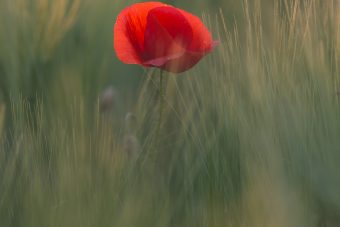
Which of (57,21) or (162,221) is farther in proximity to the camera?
(57,21)

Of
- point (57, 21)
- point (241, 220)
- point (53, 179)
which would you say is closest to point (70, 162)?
point (53, 179)

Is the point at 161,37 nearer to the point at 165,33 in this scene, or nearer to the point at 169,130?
the point at 165,33

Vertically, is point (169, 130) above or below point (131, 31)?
below

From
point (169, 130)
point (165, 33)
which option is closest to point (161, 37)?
point (165, 33)

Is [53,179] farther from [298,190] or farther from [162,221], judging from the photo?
[298,190]
